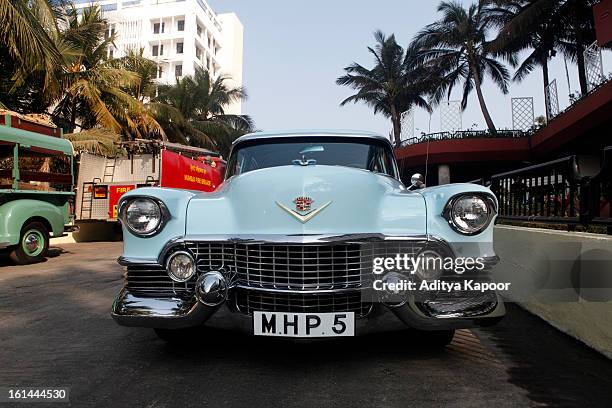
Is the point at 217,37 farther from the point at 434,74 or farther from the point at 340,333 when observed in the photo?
the point at 340,333

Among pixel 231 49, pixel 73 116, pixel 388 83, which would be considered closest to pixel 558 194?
pixel 73 116

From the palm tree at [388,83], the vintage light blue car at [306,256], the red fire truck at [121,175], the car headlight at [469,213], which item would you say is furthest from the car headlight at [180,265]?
the palm tree at [388,83]

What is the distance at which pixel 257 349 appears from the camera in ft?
10.5

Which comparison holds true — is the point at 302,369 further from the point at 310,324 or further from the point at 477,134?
the point at 477,134

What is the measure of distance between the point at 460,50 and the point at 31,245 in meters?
27.6

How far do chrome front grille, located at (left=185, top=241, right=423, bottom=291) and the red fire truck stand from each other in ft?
30.9

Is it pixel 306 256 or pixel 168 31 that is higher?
pixel 168 31

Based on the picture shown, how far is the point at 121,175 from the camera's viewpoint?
41.0 feet

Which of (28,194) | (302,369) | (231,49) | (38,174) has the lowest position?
(302,369)

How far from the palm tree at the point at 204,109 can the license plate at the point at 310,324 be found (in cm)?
2257

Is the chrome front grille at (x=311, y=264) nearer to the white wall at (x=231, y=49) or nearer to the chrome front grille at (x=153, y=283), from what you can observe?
the chrome front grille at (x=153, y=283)

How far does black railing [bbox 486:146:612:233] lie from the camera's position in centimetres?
398

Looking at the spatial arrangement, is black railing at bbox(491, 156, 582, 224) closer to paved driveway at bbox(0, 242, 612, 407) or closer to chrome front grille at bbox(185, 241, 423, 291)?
paved driveway at bbox(0, 242, 612, 407)

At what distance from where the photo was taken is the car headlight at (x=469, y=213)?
109 inches
